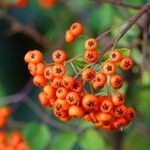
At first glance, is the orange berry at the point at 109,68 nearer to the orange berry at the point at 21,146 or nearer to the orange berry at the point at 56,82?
the orange berry at the point at 56,82

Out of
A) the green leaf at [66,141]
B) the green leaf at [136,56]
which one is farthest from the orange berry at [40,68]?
the green leaf at [66,141]

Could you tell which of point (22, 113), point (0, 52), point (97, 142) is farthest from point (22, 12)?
point (97, 142)

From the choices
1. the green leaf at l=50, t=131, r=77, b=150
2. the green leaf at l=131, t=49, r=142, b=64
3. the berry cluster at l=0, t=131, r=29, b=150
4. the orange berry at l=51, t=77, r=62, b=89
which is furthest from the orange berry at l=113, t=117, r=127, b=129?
the berry cluster at l=0, t=131, r=29, b=150

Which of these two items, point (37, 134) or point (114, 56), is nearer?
point (114, 56)

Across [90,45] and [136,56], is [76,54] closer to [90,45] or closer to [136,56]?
[136,56]

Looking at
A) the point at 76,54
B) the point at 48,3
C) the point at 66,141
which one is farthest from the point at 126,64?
the point at 48,3

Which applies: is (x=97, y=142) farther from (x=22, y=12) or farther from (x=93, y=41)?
(x=22, y=12)

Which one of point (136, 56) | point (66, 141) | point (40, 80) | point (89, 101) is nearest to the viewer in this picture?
point (89, 101)
